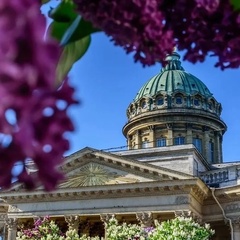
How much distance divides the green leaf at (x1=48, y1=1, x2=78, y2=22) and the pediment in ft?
130

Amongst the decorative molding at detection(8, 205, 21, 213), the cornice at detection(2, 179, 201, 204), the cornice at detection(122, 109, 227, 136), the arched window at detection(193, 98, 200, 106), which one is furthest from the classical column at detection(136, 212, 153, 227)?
the arched window at detection(193, 98, 200, 106)

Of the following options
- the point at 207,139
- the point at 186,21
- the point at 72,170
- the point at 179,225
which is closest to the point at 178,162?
the point at 72,170

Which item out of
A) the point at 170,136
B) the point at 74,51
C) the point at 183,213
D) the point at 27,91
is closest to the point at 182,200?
the point at 183,213

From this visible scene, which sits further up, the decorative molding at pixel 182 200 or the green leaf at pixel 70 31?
the decorative molding at pixel 182 200

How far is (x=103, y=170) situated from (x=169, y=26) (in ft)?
137

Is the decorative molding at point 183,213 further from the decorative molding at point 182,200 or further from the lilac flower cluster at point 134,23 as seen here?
the lilac flower cluster at point 134,23

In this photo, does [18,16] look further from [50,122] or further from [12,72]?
[50,122]

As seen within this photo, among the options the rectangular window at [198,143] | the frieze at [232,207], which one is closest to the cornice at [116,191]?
the frieze at [232,207]

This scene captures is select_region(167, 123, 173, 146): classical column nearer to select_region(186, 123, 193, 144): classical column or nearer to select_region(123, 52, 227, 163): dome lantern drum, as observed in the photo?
select_region(123, 52, 227, 163): dome lantern drum

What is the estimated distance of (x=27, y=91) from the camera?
123 cm

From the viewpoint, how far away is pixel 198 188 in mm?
41500

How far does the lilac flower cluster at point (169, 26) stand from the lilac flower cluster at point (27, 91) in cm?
27

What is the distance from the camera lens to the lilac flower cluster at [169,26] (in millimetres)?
1488

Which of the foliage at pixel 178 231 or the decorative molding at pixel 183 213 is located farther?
the decorative molding at pixel 183 213
